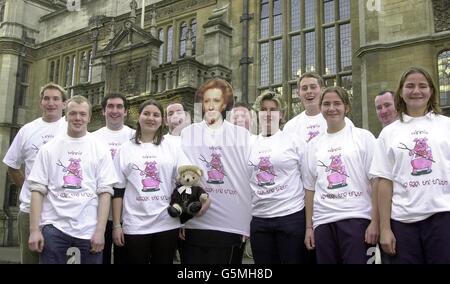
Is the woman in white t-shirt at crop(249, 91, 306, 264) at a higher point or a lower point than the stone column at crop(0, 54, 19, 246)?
lower

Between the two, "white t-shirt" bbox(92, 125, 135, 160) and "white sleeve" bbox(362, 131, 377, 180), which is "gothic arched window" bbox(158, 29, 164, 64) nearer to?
"white t-shirt" bbox(92, 125, 135, 160)

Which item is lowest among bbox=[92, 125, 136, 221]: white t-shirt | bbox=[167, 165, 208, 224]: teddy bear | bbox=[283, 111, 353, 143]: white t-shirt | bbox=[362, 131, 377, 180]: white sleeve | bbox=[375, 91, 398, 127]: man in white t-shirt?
bbox=[167, 165, 208, 224]: teddy bear

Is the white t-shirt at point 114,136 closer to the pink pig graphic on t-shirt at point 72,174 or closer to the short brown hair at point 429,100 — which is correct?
the pink pig graphic on t-shirt at point 72,174

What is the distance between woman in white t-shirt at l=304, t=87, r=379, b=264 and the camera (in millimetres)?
3445

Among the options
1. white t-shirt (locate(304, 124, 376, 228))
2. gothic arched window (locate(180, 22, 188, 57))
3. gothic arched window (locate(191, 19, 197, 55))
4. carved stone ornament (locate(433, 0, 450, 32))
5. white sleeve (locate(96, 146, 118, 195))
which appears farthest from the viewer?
gothic arched window (locate(180, 22, 188, 57))

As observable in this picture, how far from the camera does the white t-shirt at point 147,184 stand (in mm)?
3863

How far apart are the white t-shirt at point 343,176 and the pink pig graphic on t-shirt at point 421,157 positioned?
15.6 inches

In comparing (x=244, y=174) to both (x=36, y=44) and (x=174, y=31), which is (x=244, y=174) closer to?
(x=174, y=31)

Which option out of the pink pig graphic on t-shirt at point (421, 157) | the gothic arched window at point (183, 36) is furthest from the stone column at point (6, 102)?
the pink pig graphic on t-shirt at point (421, 157)

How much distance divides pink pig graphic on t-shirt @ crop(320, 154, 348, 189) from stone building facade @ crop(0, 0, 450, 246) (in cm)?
719

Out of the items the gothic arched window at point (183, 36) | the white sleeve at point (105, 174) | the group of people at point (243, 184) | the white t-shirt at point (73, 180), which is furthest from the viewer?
the gothic arched window at point (183, 36)

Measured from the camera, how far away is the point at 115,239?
3904mm

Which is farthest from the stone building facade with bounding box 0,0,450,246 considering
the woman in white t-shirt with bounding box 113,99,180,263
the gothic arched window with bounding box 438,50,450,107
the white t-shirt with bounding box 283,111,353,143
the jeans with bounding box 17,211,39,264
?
the jeans with bounding box 17,211,39,264
